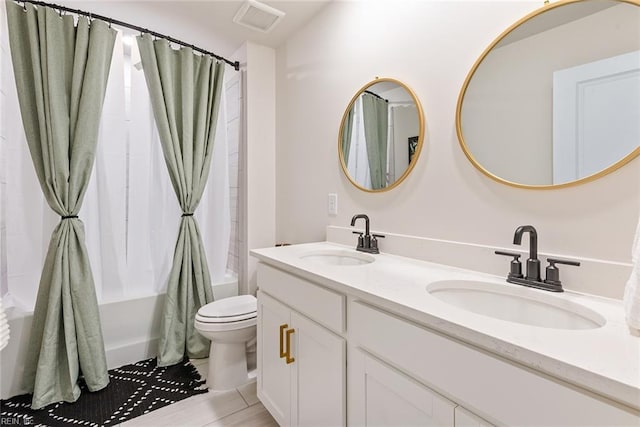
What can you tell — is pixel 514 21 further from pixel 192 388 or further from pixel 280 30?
pixel 192 388

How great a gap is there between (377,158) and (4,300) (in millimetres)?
2190

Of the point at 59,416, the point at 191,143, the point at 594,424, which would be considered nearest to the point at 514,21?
the point at 594,424

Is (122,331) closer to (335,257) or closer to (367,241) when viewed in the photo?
(335,257)

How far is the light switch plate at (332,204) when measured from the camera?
1873mm

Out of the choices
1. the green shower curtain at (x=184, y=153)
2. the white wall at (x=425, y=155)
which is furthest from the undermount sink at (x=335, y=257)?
the green shower curtain at (x=184, y=153)

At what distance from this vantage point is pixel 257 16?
2014mm

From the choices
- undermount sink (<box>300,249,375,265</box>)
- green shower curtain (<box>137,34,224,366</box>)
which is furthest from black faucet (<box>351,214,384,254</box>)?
green shower curtain (<box>137,34,224,366</box>)

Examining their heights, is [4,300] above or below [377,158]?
below

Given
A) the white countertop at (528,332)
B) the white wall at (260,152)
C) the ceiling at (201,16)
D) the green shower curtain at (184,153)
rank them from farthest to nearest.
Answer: the white wall at (260,152), the green shower curtain at (184,153), the ceiling at (201,16), the white countertop at (528,332)

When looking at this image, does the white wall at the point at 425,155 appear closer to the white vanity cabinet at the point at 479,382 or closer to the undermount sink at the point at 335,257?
the undermount sink at the point at 335,257

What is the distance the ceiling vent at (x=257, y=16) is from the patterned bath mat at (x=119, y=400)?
237cm

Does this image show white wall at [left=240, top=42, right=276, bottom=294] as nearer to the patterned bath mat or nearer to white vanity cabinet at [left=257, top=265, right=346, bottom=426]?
the patterned bath mat

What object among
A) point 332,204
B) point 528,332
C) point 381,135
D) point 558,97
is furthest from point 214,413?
point 558,97

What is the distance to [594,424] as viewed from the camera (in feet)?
1.65
